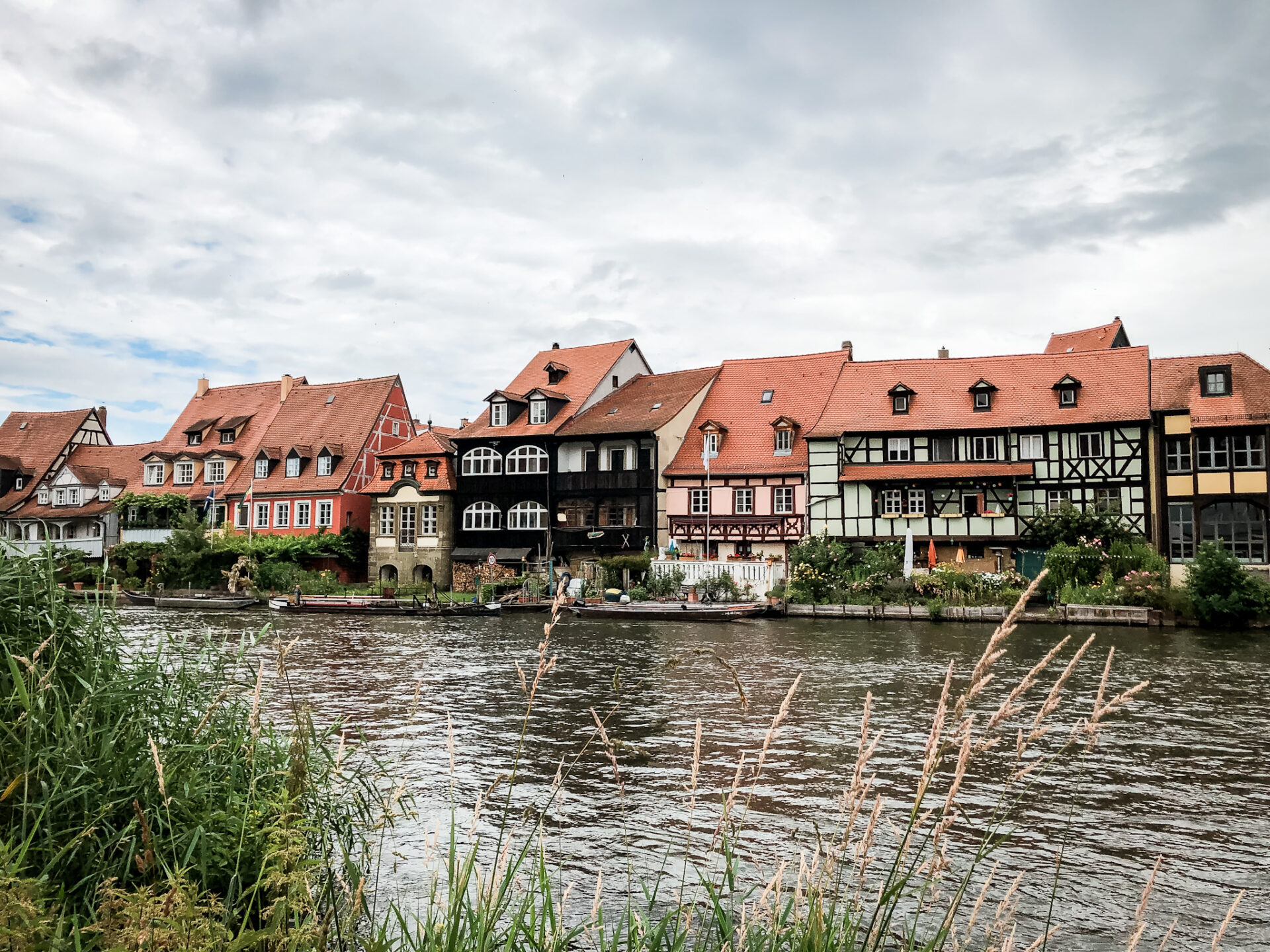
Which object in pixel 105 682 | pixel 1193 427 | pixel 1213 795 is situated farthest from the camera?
pixel 1193 427

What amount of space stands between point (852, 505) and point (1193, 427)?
13.4m

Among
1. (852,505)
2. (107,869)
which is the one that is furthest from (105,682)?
(852,505)

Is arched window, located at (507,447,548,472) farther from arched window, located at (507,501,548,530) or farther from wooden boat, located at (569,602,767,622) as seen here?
wooden boat, located at (569,602,767,622)

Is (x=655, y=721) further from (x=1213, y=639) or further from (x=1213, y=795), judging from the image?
(x=1213, y=639)

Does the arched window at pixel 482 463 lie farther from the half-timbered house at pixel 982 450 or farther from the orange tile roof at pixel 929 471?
the orange tile roof at pixel 929 471

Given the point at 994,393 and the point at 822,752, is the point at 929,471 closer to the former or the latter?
the point at 994,393

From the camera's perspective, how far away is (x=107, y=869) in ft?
15.9

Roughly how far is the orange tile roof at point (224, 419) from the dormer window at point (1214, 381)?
49.3 m

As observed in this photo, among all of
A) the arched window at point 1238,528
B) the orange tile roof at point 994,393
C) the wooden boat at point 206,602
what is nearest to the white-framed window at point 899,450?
the orange tile roof at point 994,393

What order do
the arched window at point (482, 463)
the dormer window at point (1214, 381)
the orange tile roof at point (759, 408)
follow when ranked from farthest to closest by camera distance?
the arched window at point (482, 463)
the orange tile roof at point (759, 408)
the dormer window at point (1214, 381)

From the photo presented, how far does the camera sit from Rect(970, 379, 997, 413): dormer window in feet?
140

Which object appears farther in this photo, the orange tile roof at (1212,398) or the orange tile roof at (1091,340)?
the orange tile roof at (1091,340)

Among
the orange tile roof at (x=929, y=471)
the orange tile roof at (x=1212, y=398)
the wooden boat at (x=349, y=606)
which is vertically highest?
the orange tile roof at (x=1212, y=398)

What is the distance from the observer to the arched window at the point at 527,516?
49.8 metres
